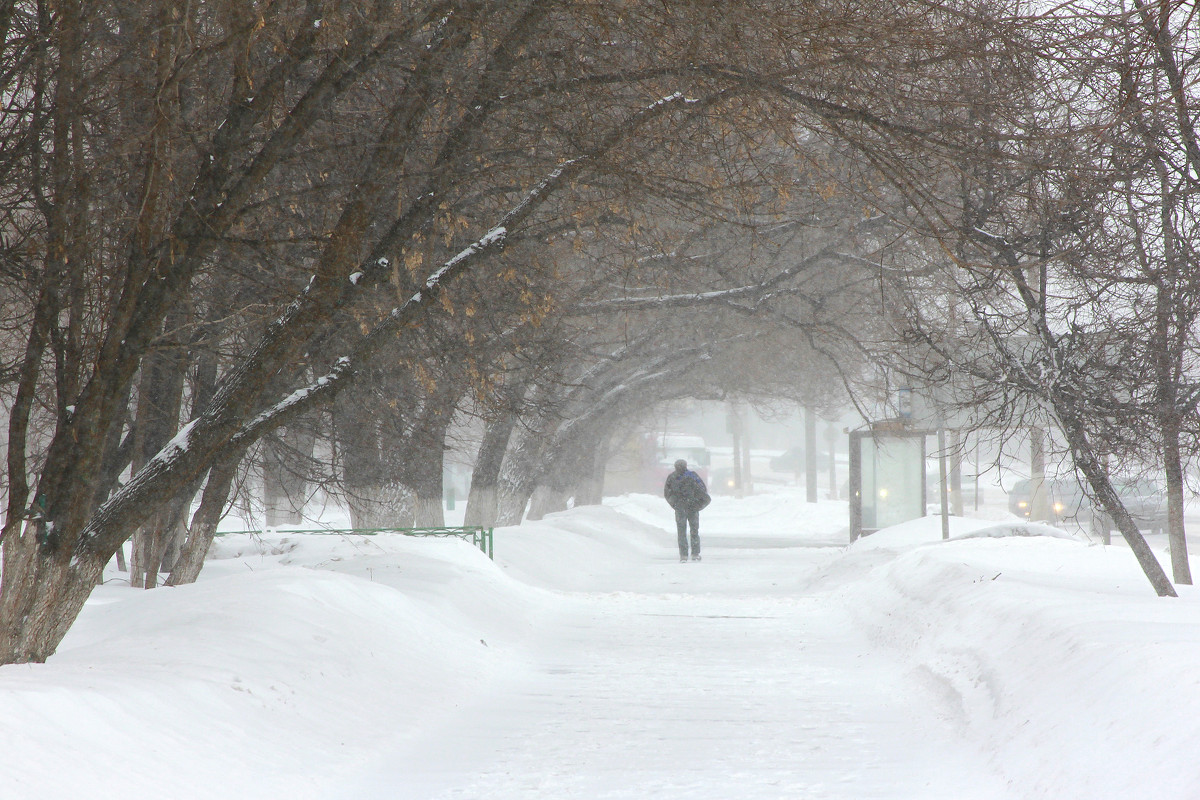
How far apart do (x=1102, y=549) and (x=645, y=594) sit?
5593 millimetres

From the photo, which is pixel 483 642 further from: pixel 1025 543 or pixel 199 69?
pixel 1025 543

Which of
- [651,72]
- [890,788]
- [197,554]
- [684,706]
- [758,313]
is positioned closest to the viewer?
[890,788]

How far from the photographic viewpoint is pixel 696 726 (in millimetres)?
6543

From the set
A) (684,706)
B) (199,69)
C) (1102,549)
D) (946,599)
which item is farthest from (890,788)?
(1102,549)

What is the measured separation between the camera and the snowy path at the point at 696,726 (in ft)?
17.3

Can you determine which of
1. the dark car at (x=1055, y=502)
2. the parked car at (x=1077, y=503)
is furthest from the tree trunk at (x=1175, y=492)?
the dark car at (x=1055, y=502)

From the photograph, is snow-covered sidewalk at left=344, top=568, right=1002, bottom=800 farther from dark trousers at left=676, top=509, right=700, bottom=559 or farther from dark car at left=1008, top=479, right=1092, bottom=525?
dark car at left=1008, top=479, right=1092, bottom=525

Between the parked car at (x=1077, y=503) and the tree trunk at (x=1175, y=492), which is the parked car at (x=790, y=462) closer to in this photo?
the parked car at (x=1077, y=503)

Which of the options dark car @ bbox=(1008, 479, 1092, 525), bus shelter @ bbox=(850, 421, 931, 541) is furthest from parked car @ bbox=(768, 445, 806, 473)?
bus shelter @ bbox=(850, 421, 931, 541)

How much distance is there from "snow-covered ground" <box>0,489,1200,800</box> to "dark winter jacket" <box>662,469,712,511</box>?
7.75 metres

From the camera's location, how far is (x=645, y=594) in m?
14.3

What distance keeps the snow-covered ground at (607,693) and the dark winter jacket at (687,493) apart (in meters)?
7.75

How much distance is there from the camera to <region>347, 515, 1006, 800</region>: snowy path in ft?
17.3

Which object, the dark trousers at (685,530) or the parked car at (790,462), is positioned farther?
the parked car at (790,462)
